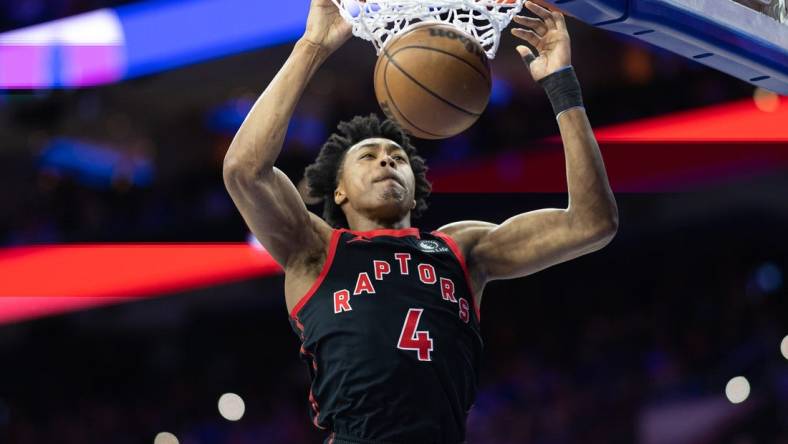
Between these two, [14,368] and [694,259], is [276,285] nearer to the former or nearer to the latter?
[14,368]

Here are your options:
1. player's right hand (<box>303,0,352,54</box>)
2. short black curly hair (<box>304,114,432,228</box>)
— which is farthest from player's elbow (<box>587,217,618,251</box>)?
player's right hand (<box>303,0,352,54</box>)

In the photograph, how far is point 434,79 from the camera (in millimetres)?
3002

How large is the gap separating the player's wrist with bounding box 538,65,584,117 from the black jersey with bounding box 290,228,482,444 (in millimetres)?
633

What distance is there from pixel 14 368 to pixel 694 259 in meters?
5.38

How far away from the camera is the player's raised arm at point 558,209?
10.4 feet

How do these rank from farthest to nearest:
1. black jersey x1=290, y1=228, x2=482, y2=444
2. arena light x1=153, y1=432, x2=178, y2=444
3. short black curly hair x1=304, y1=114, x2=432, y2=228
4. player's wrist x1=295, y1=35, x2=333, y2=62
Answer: arena light x1=153, y1=432, x2=178, y2=444
short black curly hair x1=304, y1=114, x2=432, y2=228
player's wrist x1=295, y1=35, x2=333, y2=62
black jersey x1=290, y1=228, x2=482, y2=444

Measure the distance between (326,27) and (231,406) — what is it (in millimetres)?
4949

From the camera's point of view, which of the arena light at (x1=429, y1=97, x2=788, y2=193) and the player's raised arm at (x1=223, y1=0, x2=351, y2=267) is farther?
the arena light at (x1=429, y1=97, x2=788, y2=193)

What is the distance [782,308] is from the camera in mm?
7500

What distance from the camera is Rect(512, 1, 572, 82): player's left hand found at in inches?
127

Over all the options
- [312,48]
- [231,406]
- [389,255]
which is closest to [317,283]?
[389,255]

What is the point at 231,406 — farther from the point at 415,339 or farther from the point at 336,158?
the point at 415,339

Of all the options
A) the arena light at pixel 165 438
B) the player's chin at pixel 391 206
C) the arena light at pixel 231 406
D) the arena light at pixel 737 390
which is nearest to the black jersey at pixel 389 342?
the player's chin at pixel 391 206

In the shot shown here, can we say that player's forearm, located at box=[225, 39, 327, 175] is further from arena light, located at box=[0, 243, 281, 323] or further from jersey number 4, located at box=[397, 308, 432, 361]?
arena light, located at box=[0, 243, 281, 323]
